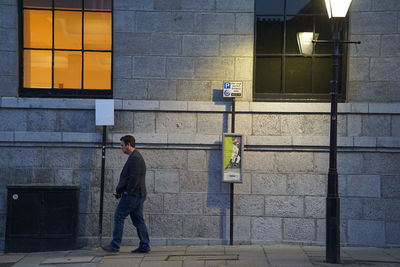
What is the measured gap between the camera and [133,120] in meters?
9.71

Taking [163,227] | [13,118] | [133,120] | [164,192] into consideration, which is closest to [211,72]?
[133,120]

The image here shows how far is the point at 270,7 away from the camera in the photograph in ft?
32.2

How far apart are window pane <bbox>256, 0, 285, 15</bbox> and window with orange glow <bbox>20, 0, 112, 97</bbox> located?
9.24 feet

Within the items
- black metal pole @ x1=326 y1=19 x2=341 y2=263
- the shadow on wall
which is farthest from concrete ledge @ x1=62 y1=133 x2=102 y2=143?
black metal pole @ x1=326 y1=19 x2=341 y2=263

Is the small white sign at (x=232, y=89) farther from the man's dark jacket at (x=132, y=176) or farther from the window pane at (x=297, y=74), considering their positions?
the man's dark jacket at (x=132, y=176)

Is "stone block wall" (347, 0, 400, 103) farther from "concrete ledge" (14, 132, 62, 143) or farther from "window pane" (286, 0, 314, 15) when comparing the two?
"concrete ledge" (14, 132, 62, 143)

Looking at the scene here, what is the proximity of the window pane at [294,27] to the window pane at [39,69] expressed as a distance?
14.8 feet

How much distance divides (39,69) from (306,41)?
5061mm

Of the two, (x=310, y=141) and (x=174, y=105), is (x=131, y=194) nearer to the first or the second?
(x=174, y=105)

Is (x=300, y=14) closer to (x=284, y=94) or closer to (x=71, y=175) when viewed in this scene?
(x=284, y=94)

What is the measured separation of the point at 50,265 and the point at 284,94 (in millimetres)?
5090

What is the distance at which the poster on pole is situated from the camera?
9.42 m

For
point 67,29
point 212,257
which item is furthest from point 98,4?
point 212,257

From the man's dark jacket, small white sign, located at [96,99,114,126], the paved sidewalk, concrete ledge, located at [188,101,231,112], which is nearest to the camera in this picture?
the paved sidewalk
